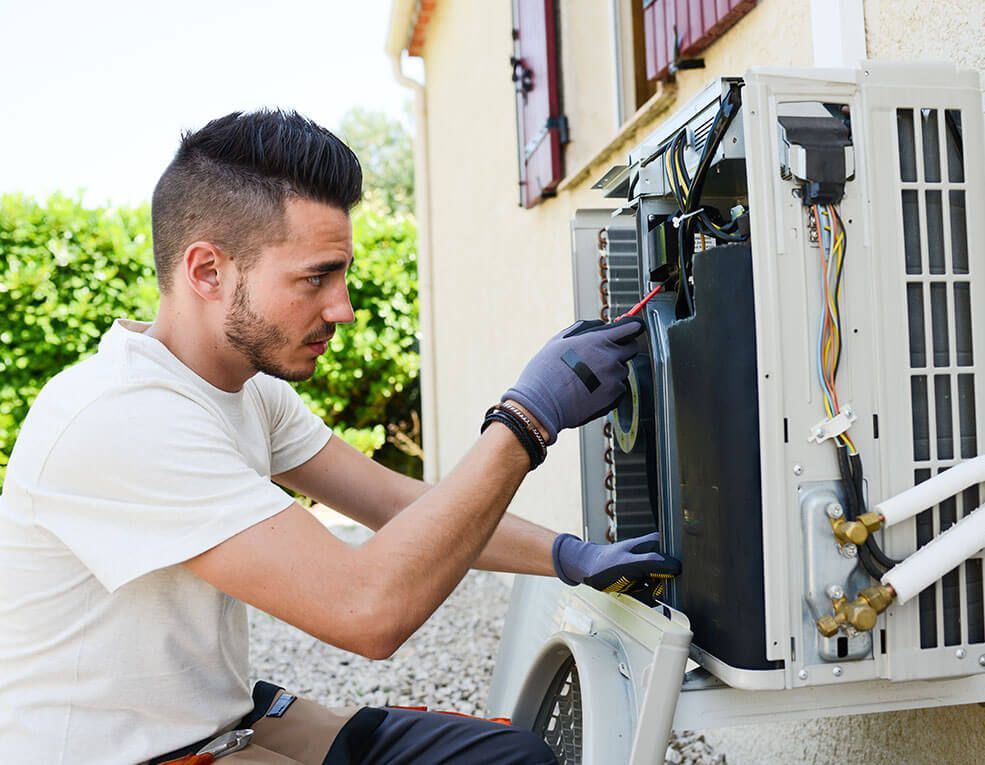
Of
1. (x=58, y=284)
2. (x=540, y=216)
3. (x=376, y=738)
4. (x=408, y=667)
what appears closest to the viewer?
(x=376, y=738)

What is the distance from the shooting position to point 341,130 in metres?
29.1

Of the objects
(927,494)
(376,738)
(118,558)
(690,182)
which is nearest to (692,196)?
(690,182)

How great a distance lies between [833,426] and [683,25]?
1.62m

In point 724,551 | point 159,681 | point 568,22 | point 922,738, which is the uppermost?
point 568,22

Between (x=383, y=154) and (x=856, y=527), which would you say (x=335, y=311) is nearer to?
(x=856, y=527)

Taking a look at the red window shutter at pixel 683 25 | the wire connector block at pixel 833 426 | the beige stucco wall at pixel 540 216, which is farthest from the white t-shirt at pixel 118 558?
the red window shutter at pixel 683 25

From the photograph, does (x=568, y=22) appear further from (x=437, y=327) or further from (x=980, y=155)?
(x=437, y=327)

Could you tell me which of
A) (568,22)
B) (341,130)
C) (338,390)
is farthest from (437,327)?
(341,130)

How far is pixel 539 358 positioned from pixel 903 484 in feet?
1.79

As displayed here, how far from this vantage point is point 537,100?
3734mm

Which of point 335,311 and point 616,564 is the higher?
point 335,311

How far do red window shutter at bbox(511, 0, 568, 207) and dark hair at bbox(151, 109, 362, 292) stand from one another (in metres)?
2.13

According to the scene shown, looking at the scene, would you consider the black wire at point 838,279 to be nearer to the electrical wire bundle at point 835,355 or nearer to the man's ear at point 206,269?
the electrical wire bundle at point 835,355

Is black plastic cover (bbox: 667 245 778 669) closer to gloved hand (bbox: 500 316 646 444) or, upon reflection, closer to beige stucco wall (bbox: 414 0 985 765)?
gloved hand (bbox: 500 316 646 444)
